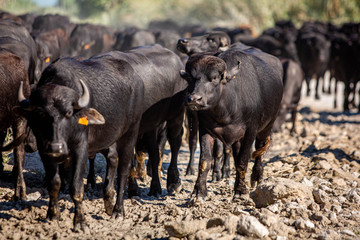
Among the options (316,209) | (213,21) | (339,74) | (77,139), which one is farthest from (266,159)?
(213,21)

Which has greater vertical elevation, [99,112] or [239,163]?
[99,112]

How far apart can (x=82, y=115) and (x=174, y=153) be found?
118 inches

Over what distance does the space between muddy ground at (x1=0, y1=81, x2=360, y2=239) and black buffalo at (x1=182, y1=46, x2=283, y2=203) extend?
604 mm

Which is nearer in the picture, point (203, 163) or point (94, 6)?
point (203, 163)

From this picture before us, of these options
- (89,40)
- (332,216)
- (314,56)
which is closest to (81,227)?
(332,216)

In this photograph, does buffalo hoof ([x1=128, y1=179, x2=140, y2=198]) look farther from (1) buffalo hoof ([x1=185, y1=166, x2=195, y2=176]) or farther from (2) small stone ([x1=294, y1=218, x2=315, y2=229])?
(2) small stone ([x1=294, y1=218, x2=315, y2=229])

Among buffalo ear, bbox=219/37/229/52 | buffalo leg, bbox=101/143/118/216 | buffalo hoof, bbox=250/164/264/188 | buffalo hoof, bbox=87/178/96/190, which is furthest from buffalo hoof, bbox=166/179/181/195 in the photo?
buffalo ear, bbox=219/37/229/52

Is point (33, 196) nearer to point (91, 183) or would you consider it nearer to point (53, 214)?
point (91, 183)

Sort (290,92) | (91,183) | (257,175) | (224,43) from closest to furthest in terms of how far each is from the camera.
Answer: (91,183) → (257,175) → (224,43) → (290,92)

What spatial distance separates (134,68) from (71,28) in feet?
47.7

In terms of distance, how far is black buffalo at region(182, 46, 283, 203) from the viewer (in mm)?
6215

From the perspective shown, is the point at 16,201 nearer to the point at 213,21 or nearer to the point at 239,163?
the point at 239,163

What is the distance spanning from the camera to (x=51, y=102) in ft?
15.8

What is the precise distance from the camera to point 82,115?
5.08 metres
